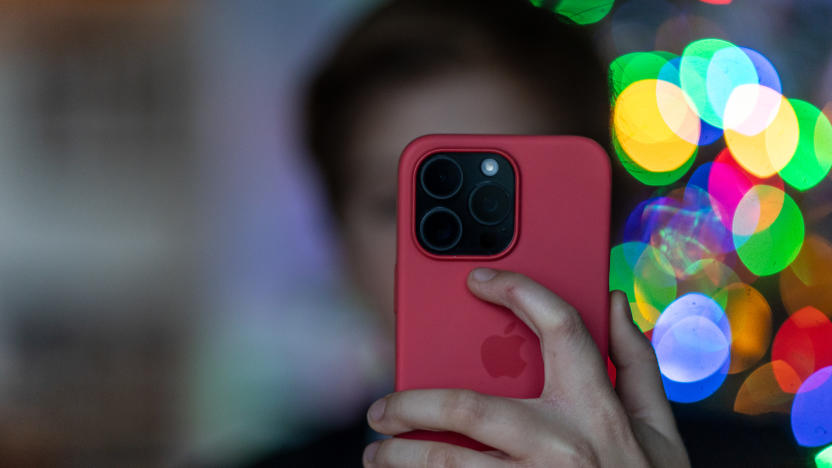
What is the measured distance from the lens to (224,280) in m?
1.38

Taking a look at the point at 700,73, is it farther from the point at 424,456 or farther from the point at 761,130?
the point at 424,456

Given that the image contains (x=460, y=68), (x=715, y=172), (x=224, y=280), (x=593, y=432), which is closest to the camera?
(x=593, y=432)

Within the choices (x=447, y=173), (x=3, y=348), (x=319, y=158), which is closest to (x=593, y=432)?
(x=447, y=173)

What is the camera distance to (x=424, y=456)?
0.46 metres

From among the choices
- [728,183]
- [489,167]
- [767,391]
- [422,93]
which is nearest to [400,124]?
[422,93]

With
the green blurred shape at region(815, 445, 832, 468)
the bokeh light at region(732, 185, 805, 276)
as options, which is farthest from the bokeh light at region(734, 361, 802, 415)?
the bokeh light at region(732, 185, 805, 276)

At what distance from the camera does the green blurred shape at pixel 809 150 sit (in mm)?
1562

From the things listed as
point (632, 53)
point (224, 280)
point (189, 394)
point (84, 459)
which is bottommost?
point (84, 459)

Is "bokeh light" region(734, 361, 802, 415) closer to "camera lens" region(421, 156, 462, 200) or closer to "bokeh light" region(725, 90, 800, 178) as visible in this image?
"bokeh light" region(725, 90, 800, 178)

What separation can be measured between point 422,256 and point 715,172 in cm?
125

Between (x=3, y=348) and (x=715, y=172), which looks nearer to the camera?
(x=3, y=348)

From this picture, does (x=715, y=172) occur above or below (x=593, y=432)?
above

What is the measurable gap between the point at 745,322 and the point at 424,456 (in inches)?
56.4

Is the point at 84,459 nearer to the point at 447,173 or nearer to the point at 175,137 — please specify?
the point at 175,137
